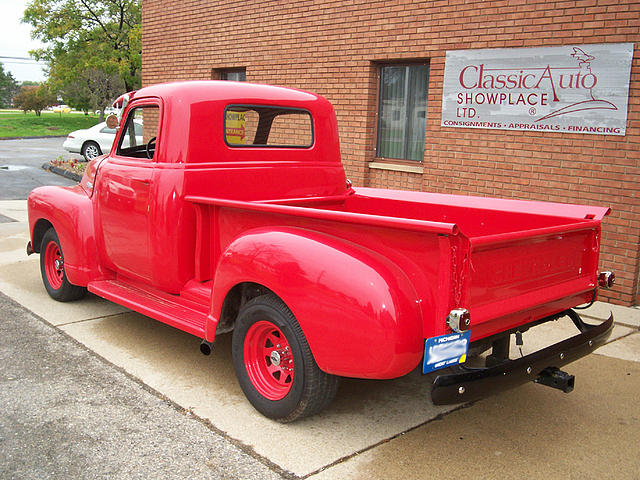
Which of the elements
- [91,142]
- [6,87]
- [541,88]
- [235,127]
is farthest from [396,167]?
[6,87]

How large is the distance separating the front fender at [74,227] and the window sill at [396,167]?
13.2 ft

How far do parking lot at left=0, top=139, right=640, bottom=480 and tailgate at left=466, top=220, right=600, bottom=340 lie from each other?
0.70m

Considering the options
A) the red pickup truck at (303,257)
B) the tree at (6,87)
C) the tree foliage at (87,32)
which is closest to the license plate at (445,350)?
the red pickup truck at (303,257)

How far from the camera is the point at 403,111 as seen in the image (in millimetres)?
8242

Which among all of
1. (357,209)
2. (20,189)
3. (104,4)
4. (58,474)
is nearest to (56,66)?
(104,4)

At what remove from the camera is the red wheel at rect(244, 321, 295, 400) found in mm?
3621

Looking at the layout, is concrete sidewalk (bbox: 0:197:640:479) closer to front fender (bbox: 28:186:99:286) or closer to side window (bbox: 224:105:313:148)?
front fender (bbox: 28:186:99:286)

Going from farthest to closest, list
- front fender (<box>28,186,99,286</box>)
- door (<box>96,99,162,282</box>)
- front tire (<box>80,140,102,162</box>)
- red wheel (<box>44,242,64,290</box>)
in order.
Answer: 1. front tire (<box>80,140,102,162</box>)
2. red wheel (<box>44,242,64,290</box>)
3. front fender (<box>28,186,99,286</box>)
4. door (<box>96,99,162,282</box>)

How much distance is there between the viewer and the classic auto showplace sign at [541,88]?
619cm

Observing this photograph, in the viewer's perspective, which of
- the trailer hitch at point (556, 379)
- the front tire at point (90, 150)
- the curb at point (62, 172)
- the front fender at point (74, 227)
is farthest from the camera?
the front tire at point (90, 150)

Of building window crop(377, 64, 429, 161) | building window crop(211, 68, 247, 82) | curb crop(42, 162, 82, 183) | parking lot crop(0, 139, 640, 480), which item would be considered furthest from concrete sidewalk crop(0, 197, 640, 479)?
curb crop(42, 162, 82, 183)

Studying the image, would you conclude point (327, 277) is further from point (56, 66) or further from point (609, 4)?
point (56, 66)

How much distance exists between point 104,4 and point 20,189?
15.7 meters

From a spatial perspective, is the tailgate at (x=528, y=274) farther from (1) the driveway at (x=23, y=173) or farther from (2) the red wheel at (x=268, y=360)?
(1) the driveway at (x=23, y=173)
